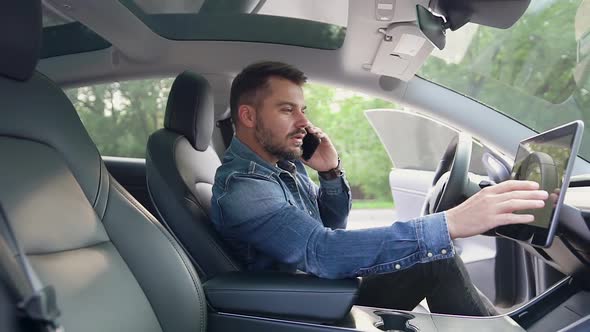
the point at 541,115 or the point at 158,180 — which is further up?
the point at 541,115

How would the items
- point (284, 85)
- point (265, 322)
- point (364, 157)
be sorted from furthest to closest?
point (364, 157) → point (284, 85) → point (265, 322)

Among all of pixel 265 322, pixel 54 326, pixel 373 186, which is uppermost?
pixel 54 326

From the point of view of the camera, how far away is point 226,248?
1.82m

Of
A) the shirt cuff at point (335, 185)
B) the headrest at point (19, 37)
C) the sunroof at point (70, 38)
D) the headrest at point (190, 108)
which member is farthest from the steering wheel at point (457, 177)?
the sunroof at point (70, 38)

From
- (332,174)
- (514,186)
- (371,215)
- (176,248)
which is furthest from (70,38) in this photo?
(371,215)

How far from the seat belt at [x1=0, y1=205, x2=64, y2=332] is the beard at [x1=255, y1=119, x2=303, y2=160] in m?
0.96

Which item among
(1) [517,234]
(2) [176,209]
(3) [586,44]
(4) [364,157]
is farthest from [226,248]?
(4) [364,157]

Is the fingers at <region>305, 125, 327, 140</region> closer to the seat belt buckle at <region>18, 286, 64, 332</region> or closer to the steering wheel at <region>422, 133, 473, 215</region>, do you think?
the steering wheel at <region>422, 133, 473, 215</region>

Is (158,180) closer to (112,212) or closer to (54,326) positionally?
(112,212)

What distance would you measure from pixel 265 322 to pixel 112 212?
18.5 inches

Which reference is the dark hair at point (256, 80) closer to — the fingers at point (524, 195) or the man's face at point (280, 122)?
the man's face at point (280, 122)

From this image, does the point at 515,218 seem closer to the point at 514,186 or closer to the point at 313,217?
the point at 514,186

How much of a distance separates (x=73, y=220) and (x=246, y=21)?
1.36 metres

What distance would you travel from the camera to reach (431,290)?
73.2 inches
